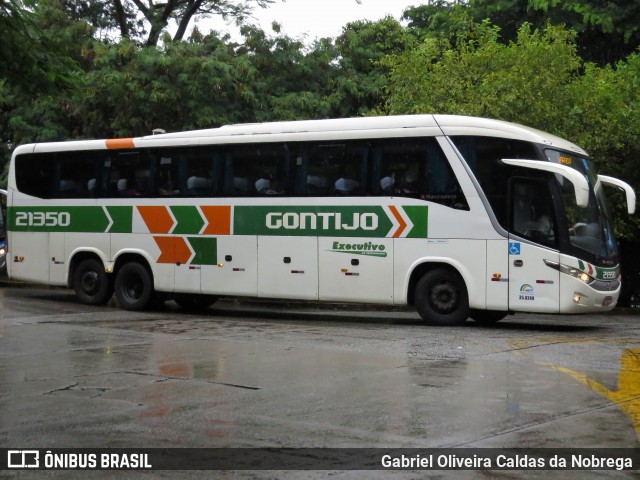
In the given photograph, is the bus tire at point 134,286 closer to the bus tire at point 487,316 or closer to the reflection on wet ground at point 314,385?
the reflection on wet ground at point 314,385

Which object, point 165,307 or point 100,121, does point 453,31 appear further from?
point 165,307

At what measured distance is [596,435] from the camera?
25.5 feet

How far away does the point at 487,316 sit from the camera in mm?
18578

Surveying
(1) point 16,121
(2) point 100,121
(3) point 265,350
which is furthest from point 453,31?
(3) point 265,350

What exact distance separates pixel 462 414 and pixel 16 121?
908 inches

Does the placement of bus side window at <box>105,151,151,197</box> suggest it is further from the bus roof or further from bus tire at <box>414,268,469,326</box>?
bus tire at <box>414,268,469,326</box>

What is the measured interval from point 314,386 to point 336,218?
26.7 ft

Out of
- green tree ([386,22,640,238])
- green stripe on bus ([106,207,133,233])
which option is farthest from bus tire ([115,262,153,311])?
green tree ([386,22,640,238])

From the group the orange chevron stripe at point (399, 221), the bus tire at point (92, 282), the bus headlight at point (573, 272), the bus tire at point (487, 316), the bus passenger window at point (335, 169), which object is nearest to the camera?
the bus headlight at point (573, 272)

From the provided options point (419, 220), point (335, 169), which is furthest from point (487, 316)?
point (335, 169)

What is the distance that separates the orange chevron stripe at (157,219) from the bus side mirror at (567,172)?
6717 millimetres

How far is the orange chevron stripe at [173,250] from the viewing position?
784 inches

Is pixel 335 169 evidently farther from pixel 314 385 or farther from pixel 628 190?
pixel 314 385

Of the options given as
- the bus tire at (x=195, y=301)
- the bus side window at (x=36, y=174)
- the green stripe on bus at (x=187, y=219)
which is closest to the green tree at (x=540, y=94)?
the bus tire at (x=195, y=301)
